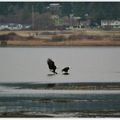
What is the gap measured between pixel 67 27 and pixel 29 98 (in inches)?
23.2

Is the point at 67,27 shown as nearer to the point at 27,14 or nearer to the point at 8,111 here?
the point at 27,14

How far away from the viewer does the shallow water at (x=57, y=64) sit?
515 cm

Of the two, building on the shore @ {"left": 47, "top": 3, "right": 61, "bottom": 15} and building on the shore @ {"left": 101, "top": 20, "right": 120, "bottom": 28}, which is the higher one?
building on the shore @ {"left": 47, "top": 3, "right": 61, "bottom": 15}

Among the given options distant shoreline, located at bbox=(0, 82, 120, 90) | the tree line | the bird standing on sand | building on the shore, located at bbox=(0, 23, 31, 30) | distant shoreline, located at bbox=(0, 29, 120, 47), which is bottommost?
distant shoreline, located at bbox=(0, 82, 120, 90)

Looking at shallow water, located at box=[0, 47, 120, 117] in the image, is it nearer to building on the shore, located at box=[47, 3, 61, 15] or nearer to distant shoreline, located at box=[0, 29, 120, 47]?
distant shoreline, located at box=[0, 29, 120, 47]

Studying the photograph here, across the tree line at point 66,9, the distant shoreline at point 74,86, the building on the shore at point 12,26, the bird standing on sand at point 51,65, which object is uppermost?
the tree line at point 66,9

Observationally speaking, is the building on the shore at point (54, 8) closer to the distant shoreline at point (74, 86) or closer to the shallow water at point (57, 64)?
the shallow water at point (57, 64)

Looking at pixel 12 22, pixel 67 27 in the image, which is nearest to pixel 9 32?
pixel 12 22

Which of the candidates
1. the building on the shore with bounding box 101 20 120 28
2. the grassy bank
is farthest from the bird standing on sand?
the building on the shore with bounding box 101 20 120 28

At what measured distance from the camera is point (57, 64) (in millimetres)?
5145

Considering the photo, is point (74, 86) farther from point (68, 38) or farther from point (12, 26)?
point (12, 26)

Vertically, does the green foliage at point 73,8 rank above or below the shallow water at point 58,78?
above

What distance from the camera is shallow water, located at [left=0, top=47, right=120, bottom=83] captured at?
515 cm

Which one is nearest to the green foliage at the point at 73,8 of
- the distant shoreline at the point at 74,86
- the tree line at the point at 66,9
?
the tree line at the point at 66,9
